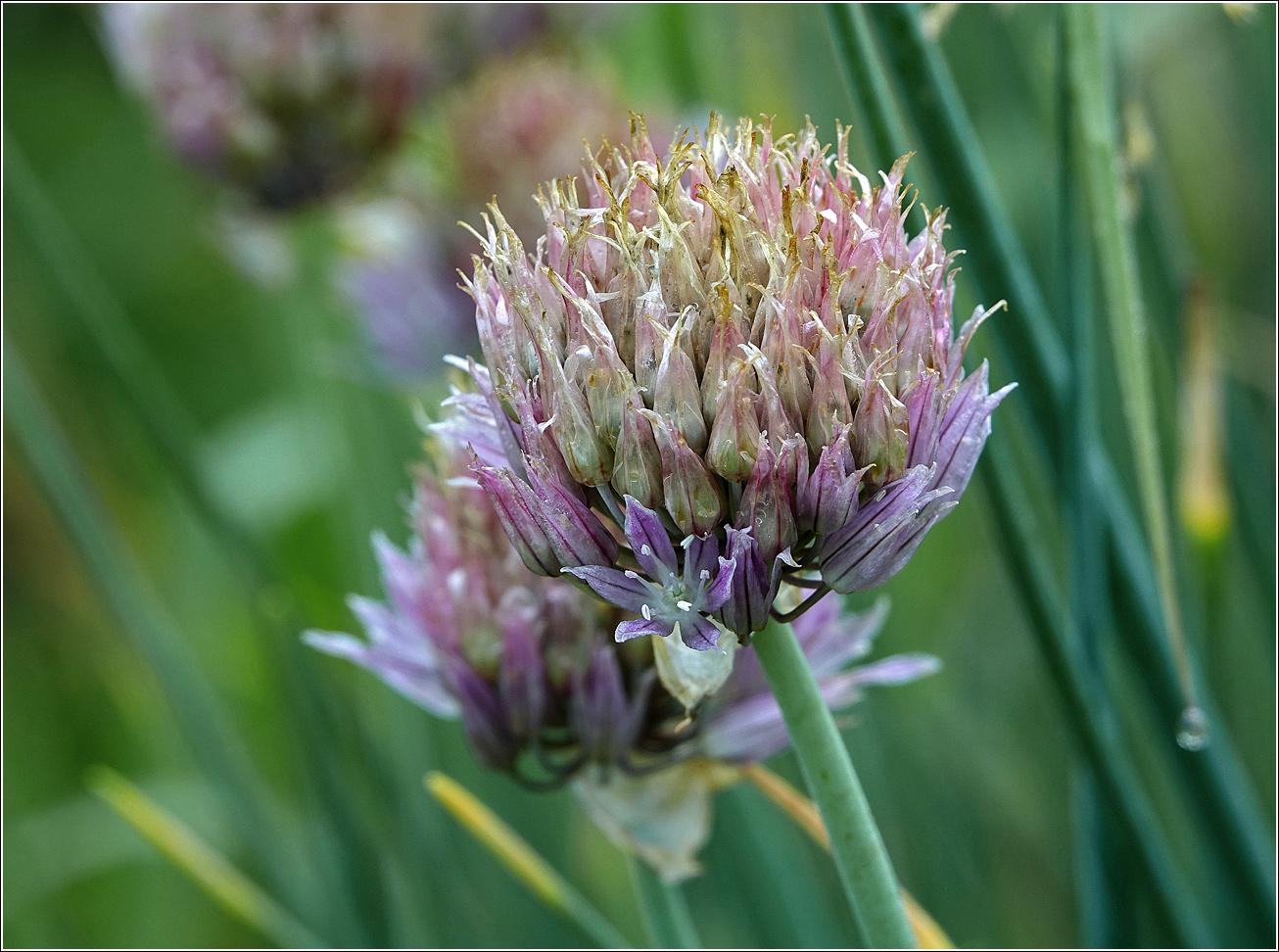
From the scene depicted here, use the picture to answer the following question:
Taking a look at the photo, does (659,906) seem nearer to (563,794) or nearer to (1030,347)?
(1030,347)

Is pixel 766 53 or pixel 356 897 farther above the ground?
pixel 766 53

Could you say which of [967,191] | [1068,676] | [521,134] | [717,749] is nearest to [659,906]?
[717,749]

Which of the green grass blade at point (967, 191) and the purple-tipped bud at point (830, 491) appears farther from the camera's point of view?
the green grass blade at point (967, 191)

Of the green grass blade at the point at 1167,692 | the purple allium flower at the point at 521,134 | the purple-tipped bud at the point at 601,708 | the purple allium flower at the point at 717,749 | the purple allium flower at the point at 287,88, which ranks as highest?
the purple allium flower at the point at 287,88

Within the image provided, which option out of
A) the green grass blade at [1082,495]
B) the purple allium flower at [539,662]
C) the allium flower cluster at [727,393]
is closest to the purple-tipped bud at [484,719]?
the purple allium flower at [539,662]

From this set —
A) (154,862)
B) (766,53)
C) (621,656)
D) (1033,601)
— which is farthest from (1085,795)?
(154,862)

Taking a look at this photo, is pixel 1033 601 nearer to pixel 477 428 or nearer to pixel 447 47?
pixel 477 428

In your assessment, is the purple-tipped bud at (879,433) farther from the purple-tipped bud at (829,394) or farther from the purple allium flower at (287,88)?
the purple allium flower at (287,88)
